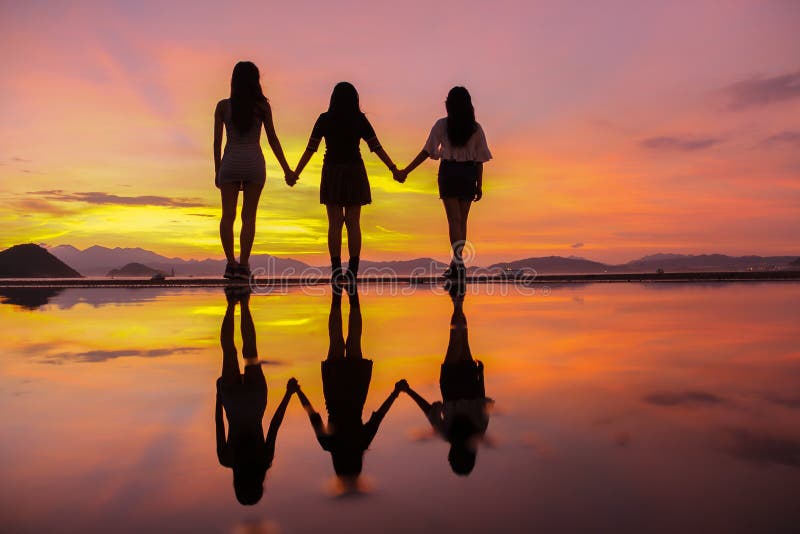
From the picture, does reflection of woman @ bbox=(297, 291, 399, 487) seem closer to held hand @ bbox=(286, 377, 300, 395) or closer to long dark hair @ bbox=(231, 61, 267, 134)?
held hand @ bbox=(286, 377, 300, 395)

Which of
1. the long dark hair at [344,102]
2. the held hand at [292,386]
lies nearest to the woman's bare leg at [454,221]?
the long dark hair at [344,102]

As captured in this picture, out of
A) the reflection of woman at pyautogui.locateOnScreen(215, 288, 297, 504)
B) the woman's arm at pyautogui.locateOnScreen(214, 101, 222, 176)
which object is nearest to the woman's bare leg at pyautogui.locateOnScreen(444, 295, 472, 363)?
the reflection of woman at pyautogui.locateOnScreen(215, 288, 297, 504)

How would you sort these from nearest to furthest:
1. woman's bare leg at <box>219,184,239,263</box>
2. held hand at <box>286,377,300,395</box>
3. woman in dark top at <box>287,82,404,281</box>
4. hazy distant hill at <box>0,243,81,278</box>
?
held hand at <box>286,377,300,395</box> < woman's bare leg at <box>219,184,239,263</box> < woman in dark top at <box>287,82,404,281</box> < hazy distant hill at <box>0,243,81,278</box>

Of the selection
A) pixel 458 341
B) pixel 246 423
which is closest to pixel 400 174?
pixel 458 341

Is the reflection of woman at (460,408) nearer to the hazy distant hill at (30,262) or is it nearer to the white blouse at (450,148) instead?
the white blouse at (450,148)

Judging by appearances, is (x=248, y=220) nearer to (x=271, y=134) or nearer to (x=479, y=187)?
(x=271, y=134)

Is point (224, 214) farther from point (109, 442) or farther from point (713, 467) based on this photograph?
point (713, 467)

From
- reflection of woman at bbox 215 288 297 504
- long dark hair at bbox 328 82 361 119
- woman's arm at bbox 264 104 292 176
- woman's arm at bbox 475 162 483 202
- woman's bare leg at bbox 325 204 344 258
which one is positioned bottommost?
reflection of woman at bbox 215 288 297 504

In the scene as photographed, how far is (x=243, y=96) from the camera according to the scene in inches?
277

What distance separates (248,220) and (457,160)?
9.20 feet

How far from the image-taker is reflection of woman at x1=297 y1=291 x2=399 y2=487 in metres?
1.38

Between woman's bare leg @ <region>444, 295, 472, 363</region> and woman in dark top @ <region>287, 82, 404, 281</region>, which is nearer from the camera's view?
woman's bare leg @ <region>444, 295, 472, 363</region>

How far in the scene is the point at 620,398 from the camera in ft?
6.46

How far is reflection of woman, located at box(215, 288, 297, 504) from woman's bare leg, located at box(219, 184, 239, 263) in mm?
4127
